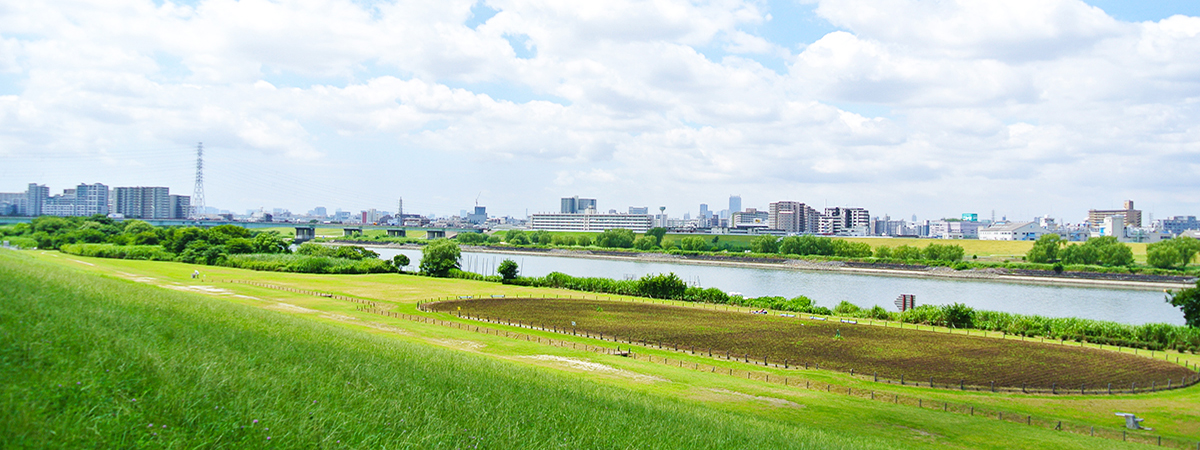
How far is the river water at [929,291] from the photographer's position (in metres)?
81.2

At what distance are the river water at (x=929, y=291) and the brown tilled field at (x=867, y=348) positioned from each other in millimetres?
32022

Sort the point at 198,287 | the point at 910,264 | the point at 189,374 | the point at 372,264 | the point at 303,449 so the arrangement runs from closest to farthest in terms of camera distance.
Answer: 1. the point at 303,449
2. the point at 189,374
3. the point at 198,287
4. the point at 372,264
5. the point at 910,264

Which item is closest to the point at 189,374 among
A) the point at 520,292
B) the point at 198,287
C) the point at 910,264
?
the point at 198,287

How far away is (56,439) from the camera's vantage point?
7.05 m

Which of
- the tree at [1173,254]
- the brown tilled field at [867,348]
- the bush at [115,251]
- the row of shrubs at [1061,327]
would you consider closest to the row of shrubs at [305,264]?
the bush at [115,251]

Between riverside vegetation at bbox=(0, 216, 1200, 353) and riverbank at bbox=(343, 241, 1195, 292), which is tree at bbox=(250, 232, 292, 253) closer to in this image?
riverside vegetation at bbox=(0, 216, 1200, 353)

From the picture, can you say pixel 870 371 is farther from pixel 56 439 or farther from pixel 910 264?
pixel 910 264

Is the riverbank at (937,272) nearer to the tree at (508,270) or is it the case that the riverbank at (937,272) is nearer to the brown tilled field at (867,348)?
the tree at (508,270)

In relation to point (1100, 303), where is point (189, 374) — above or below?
above

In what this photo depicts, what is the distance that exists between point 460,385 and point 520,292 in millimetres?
63173

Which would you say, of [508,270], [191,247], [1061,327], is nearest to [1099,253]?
[1061,327]

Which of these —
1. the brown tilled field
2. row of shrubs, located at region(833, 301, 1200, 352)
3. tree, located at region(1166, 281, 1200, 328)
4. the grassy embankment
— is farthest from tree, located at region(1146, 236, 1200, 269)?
the brown tilled field

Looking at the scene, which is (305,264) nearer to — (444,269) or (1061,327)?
(444,269)

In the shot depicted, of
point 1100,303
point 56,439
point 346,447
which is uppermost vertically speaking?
point 56,439
